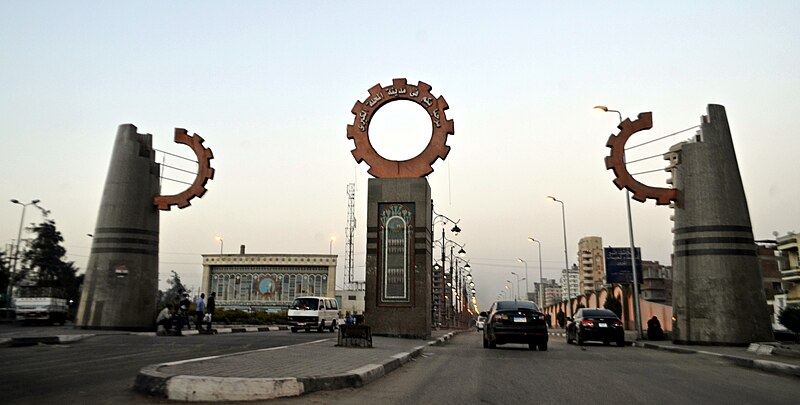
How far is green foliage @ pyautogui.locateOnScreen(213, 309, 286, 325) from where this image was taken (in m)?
43.4

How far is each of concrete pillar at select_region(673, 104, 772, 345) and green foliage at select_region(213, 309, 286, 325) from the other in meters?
30.7

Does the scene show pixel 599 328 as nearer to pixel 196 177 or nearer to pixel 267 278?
pixel 196 177

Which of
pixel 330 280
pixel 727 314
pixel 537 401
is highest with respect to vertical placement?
pixel 330 280

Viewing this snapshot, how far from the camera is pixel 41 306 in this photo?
114ft

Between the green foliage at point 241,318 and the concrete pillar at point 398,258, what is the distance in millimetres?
21271

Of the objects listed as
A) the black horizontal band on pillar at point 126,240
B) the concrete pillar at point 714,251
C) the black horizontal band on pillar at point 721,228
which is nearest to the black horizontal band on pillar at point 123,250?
the black horizontal band on pillar at point 126,240

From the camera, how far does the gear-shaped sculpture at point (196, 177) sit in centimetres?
2933

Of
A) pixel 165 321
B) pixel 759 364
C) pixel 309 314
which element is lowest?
pixel 759 364

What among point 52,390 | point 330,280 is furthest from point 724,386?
point 330,280

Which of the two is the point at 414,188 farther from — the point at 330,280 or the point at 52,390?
the point at 330,280

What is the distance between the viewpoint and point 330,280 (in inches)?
3155

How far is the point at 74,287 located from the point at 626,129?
57.1m

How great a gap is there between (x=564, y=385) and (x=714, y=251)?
56.4 ft

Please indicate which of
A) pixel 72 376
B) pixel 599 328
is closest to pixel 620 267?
pixel 599 328
